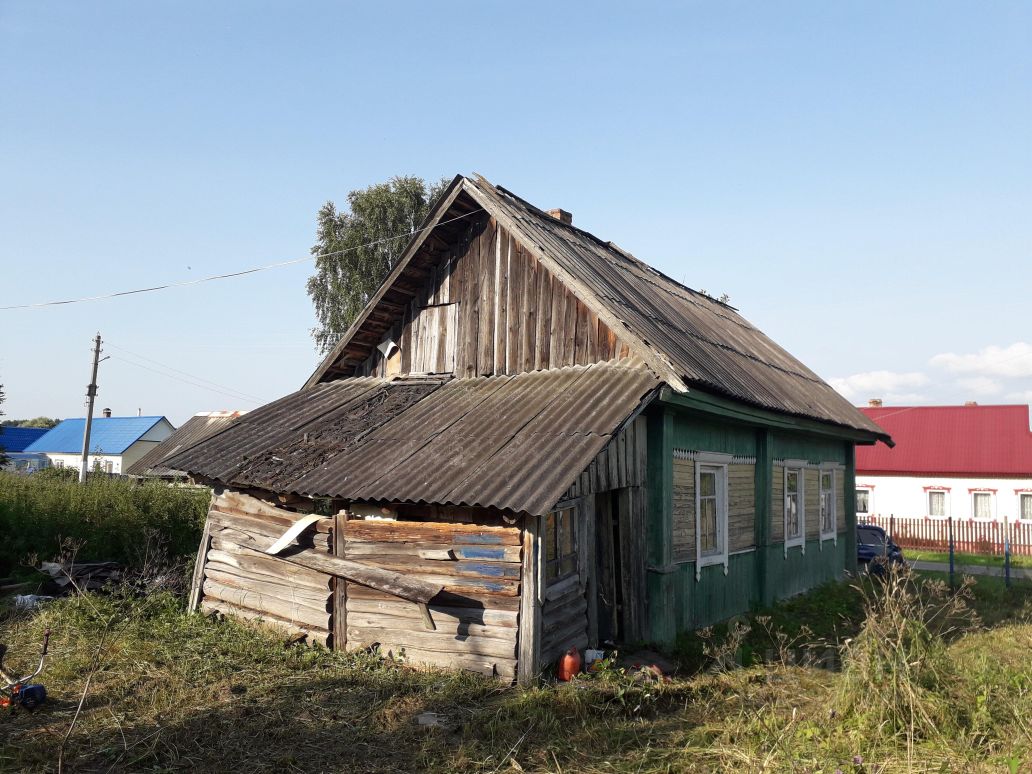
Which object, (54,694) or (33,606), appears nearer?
(54,694)

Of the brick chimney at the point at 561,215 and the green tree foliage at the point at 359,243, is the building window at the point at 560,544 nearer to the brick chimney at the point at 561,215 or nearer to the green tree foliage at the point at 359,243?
the brick chimney at the point at 561,215

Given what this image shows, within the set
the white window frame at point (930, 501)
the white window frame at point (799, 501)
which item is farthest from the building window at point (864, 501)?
the white window frame at point (799, 501)

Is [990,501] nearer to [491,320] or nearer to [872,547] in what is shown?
[872,547]

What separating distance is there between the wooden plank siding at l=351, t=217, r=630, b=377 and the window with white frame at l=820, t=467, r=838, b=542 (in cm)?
834

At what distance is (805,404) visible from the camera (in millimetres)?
14125

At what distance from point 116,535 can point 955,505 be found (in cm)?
2784

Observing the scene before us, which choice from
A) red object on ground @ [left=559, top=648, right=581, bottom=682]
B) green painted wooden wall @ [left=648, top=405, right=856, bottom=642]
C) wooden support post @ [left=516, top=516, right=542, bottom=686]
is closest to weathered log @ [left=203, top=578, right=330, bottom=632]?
wooden support post @ [left=516, top=516, right=542, bottom=686]

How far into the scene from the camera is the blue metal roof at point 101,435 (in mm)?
49031

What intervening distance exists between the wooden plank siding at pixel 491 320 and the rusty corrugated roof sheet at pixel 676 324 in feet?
1.38

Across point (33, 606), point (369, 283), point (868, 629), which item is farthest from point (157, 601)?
point (369, 283)

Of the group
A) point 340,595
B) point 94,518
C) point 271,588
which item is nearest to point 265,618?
point 271,588

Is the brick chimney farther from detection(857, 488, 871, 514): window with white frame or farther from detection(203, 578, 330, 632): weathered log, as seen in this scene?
detection(857, 488, 871, 514): window with white frame

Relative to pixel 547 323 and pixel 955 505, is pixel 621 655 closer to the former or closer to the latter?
pixel 547 323

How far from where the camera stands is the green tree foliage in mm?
31609
